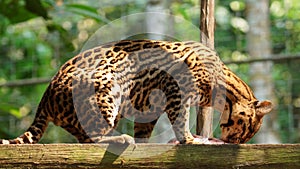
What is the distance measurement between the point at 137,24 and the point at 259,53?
1.57m

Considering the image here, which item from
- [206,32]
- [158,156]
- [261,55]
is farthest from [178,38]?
[158,156]

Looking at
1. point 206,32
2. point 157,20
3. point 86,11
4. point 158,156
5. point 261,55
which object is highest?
point 206,32

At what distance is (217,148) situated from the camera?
2963 mm

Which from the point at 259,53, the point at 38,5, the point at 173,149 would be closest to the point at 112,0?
the point at 259,53

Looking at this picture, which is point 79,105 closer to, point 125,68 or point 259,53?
point 125,68

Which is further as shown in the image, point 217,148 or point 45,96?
point 45,96

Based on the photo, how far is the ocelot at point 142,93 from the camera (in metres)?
3.42

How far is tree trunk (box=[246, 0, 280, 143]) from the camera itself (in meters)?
7.03

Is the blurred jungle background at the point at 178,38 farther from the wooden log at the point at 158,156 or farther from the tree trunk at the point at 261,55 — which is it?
the wooden log at the point at 158,156

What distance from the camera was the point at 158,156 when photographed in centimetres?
296

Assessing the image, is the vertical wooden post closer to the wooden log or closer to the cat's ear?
the cat's ear

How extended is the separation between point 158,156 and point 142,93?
31.2 inches

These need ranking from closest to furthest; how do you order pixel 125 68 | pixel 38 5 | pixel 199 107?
pixel 125 68, pixel 199 107, pixel 38 5

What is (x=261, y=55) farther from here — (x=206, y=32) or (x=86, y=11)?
(x=206, y=32)
